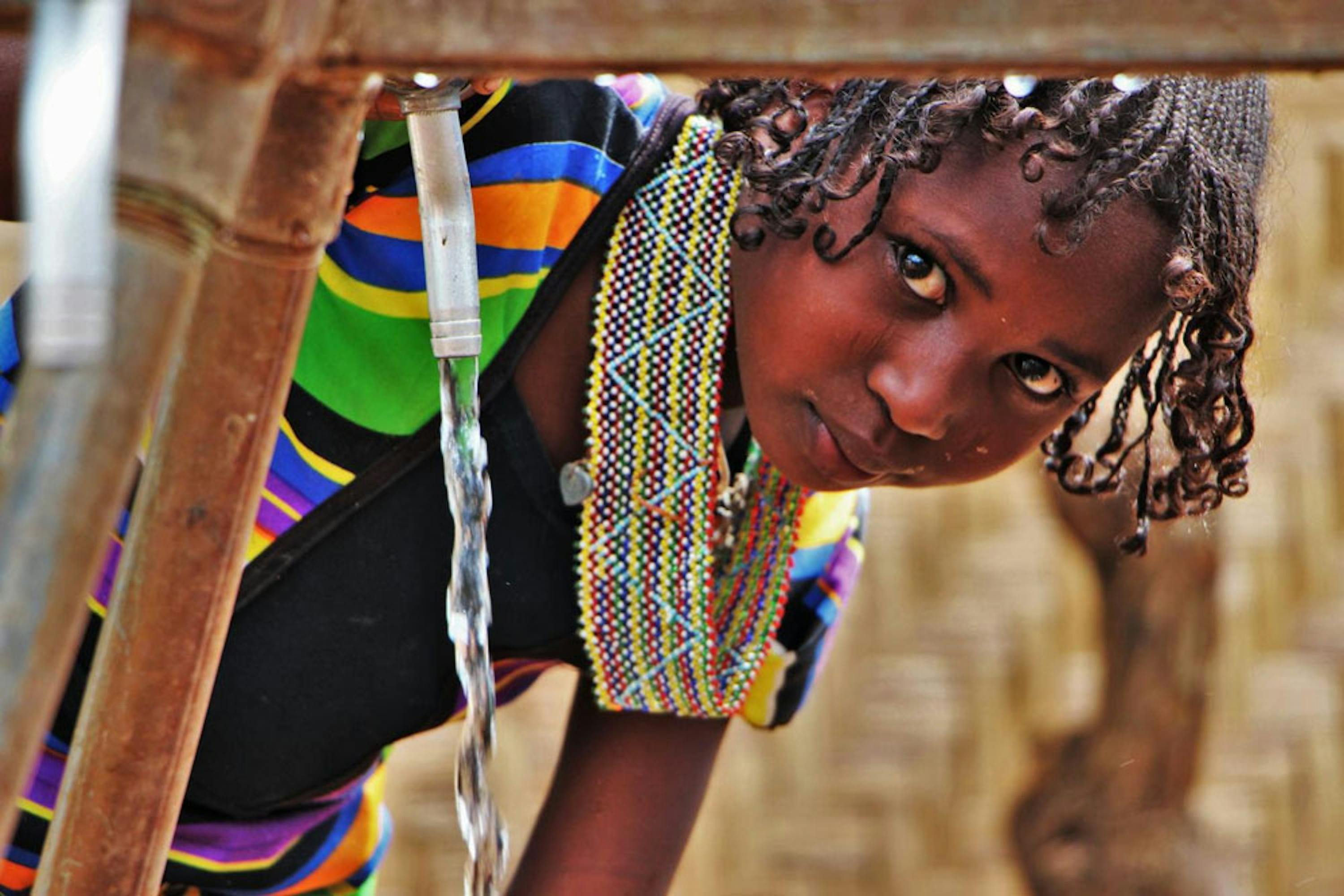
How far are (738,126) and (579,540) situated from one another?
1.13 ft

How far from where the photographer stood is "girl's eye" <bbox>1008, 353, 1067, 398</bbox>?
1375 mm

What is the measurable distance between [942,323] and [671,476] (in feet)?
0.91

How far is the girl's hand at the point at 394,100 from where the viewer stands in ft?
4.16

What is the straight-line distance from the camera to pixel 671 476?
1.51 m

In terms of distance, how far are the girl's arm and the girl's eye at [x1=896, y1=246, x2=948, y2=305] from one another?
573 mm

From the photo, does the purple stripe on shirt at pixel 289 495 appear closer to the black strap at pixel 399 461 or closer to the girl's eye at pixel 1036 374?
the black strap at pixel 399 461

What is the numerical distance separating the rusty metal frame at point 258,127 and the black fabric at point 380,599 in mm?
566

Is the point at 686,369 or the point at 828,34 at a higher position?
the point at 686,369

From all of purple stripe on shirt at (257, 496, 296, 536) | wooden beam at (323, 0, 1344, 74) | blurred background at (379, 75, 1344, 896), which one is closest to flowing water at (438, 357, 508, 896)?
purple stripe on shirt at (257, 496, 296, 536)

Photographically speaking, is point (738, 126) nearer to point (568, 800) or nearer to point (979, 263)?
point (979, 263)

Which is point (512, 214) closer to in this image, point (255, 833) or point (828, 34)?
point (255, 833)

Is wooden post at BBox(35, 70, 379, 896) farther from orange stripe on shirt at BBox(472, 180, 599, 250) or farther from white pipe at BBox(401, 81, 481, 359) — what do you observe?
orange stripe on shirt at BBox(472, 180, 599, 250)

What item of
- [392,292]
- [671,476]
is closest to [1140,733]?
[671,476]

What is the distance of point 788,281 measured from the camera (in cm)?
140
